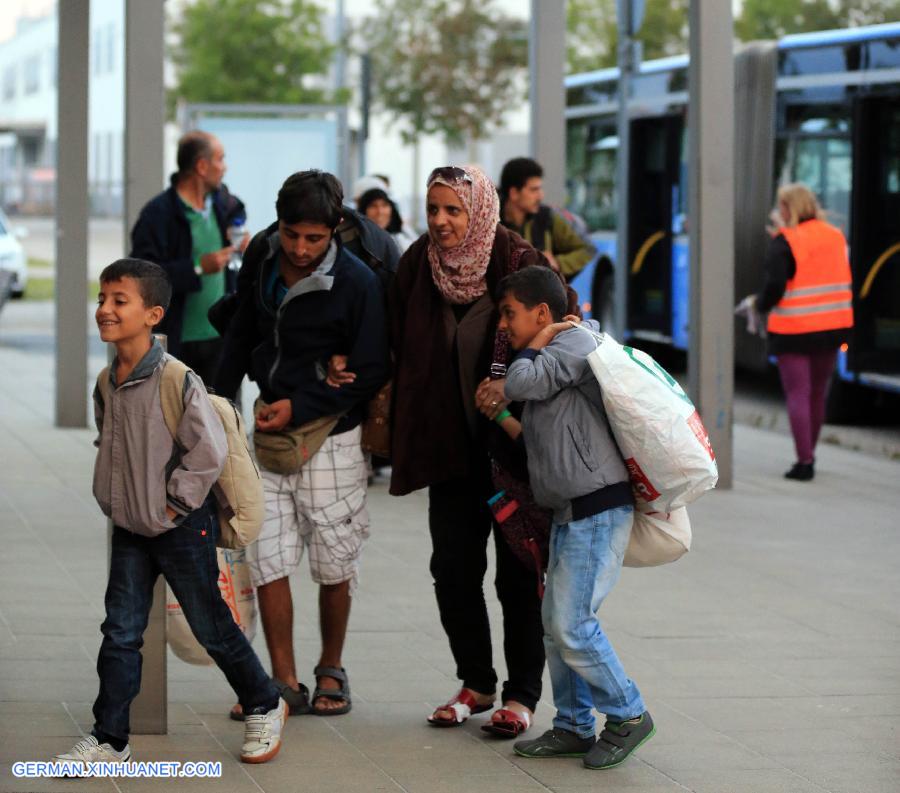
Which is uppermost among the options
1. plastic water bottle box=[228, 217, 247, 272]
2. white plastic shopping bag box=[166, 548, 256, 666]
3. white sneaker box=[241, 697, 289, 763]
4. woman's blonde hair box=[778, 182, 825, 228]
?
woman's blonde hair box=[778, 182, 825, 228]

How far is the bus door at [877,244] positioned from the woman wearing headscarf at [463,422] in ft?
30.1

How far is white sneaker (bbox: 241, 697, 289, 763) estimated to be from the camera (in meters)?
5.19

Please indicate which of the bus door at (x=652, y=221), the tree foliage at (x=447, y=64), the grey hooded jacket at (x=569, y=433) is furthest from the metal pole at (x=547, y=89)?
the tree foliage at (x=447, y=64)

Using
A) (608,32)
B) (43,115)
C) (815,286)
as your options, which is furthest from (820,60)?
(43,115)

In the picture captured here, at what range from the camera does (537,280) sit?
523cm

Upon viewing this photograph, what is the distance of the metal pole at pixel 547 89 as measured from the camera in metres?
13.2

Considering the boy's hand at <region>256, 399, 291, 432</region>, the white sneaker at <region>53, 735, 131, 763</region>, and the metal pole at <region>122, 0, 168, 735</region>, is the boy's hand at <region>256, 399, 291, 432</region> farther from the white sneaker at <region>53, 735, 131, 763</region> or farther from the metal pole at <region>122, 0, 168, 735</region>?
the metal pole at <region>122, 0, 168, 735</region>

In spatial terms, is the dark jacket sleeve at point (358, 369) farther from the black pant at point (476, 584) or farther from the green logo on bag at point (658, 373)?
the green logo on bag at point (658, 373)

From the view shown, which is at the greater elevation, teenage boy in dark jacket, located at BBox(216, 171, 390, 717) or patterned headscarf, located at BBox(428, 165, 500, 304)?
patterned headscarf, located at BBox(428, 165, 500, 304)

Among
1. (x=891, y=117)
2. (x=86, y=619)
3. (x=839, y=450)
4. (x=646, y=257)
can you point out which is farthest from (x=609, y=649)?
(x=646, y=257)

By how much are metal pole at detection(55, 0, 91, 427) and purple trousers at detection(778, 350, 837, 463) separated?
4864 millimetres

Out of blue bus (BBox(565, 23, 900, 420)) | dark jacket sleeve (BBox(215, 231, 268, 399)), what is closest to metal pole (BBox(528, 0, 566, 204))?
blue bus (BBox(565, 23, 900, 420))

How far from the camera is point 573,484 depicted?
5098mm

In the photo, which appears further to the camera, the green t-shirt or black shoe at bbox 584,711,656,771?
the green t-shirt
